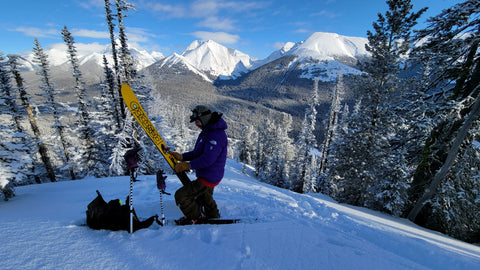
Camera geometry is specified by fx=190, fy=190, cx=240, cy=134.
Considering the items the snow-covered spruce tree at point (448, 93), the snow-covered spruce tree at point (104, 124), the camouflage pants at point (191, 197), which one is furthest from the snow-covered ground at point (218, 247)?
the snow-covered spruce tree at point (104, 124)

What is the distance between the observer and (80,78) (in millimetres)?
19469

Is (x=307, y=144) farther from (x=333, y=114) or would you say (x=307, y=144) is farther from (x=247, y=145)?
(x=247, y=145)

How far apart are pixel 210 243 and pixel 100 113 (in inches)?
869

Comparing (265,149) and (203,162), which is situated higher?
(203,162)

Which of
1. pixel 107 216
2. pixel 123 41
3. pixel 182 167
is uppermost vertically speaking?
pixel 123 41

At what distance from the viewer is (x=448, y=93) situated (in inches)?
318

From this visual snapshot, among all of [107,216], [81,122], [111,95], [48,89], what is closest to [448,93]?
[107,216]

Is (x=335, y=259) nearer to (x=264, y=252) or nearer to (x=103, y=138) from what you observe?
(x=264, y=252)

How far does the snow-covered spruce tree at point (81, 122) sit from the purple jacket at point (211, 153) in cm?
2116

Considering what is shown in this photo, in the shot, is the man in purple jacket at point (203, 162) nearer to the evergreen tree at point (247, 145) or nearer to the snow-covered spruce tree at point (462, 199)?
the snow-covered spruce tree at point (462, 199)

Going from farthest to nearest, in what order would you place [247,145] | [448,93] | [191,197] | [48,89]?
[247,145], [48,89], [448,93], [191,197]

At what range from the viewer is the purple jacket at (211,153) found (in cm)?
364

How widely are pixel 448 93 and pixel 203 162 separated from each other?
10807 millimetres

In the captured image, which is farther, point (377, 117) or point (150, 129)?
point (377, 117)
